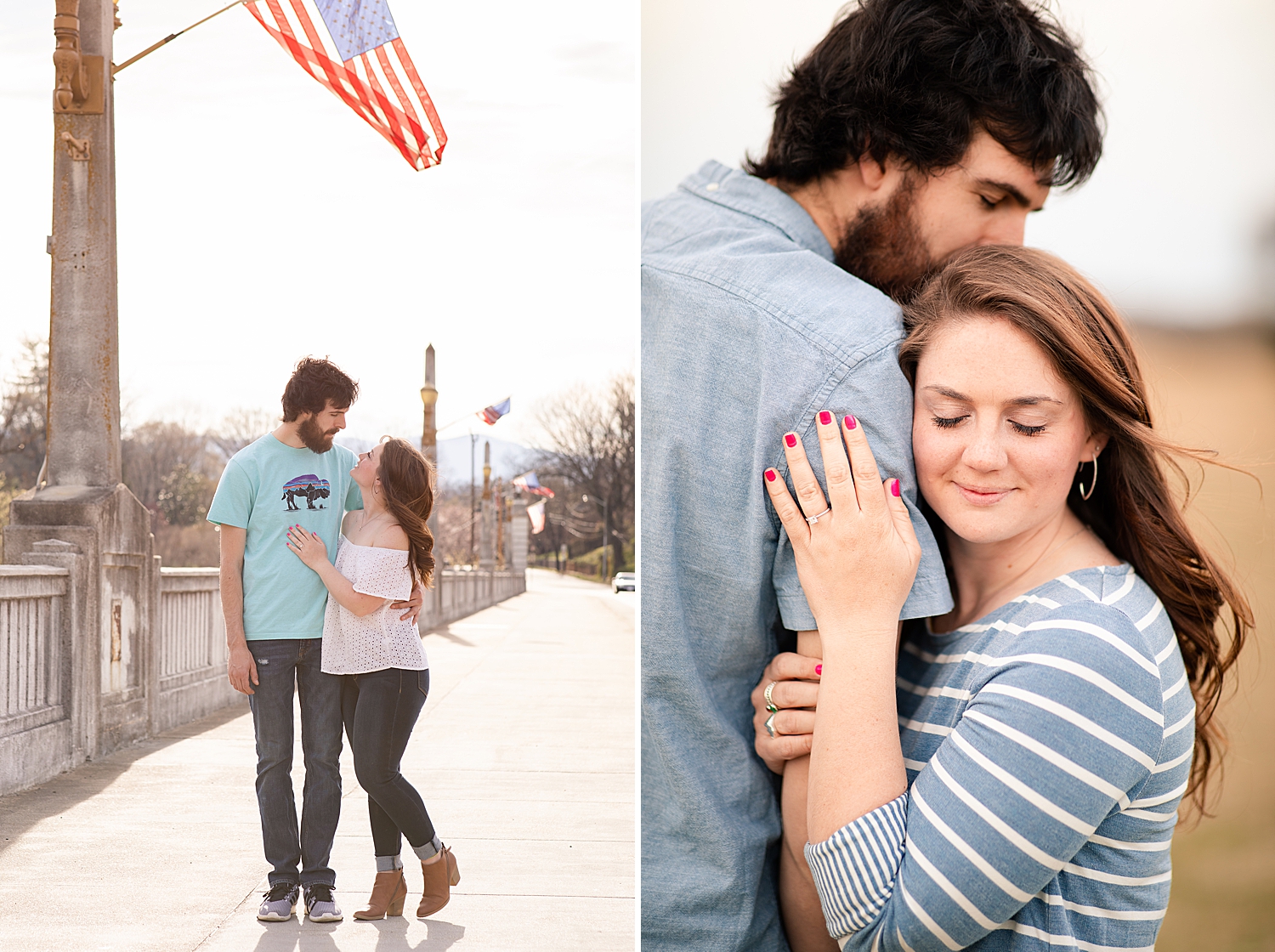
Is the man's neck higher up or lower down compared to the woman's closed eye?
higher up

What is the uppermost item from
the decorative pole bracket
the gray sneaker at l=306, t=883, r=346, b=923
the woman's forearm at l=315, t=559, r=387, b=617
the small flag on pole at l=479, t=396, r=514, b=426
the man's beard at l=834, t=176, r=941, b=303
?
the decorative pole bracket

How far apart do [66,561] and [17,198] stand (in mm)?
741

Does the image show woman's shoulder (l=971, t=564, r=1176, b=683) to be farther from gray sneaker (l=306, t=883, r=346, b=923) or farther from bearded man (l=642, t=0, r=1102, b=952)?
gray sneaker (l=306, t=883, r=346, b=923)

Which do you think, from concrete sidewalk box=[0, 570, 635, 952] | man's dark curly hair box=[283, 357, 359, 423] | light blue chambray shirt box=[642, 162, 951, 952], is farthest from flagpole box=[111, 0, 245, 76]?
concrete sidewalk box=[0, 570, 635, 952]

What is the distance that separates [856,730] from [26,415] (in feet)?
5.58

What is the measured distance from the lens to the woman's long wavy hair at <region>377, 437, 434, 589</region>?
6.30 ft

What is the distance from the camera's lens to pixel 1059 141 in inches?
60.1

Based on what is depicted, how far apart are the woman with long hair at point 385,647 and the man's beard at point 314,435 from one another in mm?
78

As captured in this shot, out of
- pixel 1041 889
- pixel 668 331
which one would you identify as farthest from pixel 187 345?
pixel 1041 889

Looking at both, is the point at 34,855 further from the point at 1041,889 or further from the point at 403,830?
the point at 1041,889

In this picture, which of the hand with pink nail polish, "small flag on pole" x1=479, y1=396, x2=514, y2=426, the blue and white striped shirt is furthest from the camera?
"small flag on pole" x1=479, y1=396, x2=514, y2=426

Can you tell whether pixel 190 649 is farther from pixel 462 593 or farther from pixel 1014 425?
pixel 1014 425

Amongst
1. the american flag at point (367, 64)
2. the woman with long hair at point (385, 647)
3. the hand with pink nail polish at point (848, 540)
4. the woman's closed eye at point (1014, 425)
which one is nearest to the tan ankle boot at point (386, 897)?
the woman with long hair at point (385, 647)

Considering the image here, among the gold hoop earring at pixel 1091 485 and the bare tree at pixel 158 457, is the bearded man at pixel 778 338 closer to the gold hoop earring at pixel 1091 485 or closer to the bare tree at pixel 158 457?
the gold hoop earring at pixel 1091 485
